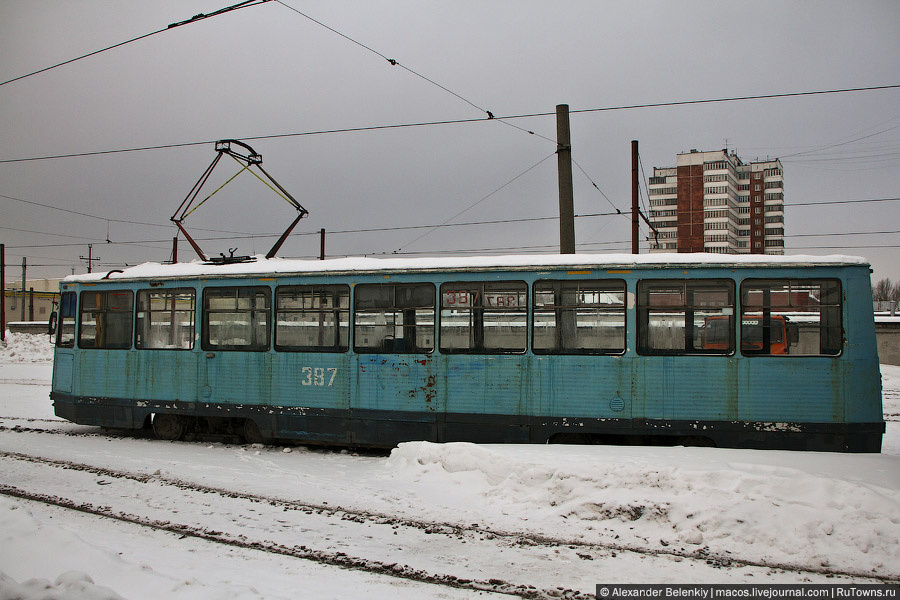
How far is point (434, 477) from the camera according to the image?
293 inches

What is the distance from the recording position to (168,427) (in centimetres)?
1079

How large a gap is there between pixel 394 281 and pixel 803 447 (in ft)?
19.9

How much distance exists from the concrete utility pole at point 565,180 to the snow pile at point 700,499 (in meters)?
5.80

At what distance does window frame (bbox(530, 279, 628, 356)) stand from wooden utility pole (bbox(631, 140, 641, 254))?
7.46 metres

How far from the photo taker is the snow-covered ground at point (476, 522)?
4547 millimetres

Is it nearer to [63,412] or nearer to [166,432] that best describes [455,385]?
[166,432]

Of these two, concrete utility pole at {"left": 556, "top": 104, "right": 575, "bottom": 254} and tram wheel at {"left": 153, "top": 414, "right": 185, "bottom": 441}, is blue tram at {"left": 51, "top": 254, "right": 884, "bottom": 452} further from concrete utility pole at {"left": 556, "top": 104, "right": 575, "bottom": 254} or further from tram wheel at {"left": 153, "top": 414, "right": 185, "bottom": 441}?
concrete utility pole at {"left": 556, "top": 104, "right": 575, "bottom": 254}

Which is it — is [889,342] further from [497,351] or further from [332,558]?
[332,558]

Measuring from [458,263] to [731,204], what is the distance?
7419cm

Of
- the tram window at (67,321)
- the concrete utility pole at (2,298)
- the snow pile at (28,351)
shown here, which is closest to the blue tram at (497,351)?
the tram window at (67,321)

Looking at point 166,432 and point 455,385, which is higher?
point 455,385

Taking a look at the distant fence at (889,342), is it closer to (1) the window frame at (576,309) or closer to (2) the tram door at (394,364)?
(1) the window frame at (576,309)

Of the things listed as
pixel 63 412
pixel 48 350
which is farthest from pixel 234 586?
pixel 48 350

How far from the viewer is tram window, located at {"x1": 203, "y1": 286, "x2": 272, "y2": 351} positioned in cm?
998
